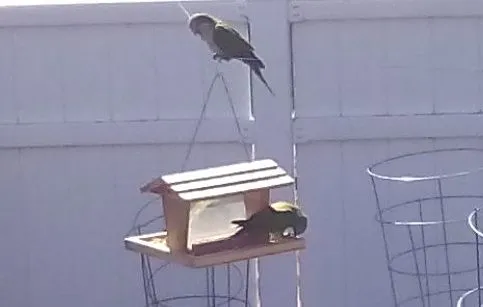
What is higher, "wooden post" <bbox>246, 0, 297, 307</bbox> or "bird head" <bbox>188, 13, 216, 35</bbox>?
"bird head" <bbox>188, 13, 216, 35</bbox>

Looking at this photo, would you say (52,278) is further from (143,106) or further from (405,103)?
(405,103)

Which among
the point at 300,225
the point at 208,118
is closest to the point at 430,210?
the point at 208,118

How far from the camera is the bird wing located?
9.50 feet

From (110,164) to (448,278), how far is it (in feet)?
3.45

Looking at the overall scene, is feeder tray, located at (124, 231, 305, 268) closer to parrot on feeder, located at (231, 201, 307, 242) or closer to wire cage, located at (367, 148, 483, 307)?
parrot on feeder, located at (231, 201, 307, 242)

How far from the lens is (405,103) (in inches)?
142

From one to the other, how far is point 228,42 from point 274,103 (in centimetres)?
72

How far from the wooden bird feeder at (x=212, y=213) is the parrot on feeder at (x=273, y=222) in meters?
0.02

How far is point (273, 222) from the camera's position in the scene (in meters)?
2.67

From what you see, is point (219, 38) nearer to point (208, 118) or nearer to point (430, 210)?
point (208, 118)

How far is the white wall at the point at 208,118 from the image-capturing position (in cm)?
358

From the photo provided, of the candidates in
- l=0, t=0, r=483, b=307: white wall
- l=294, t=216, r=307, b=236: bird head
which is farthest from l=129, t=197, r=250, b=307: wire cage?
l=294, t=216, r=307, b=236: bird head

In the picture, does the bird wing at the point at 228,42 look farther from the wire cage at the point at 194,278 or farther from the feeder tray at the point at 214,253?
the wire cage at the point at 194,278

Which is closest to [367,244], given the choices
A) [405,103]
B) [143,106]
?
[405,103]
